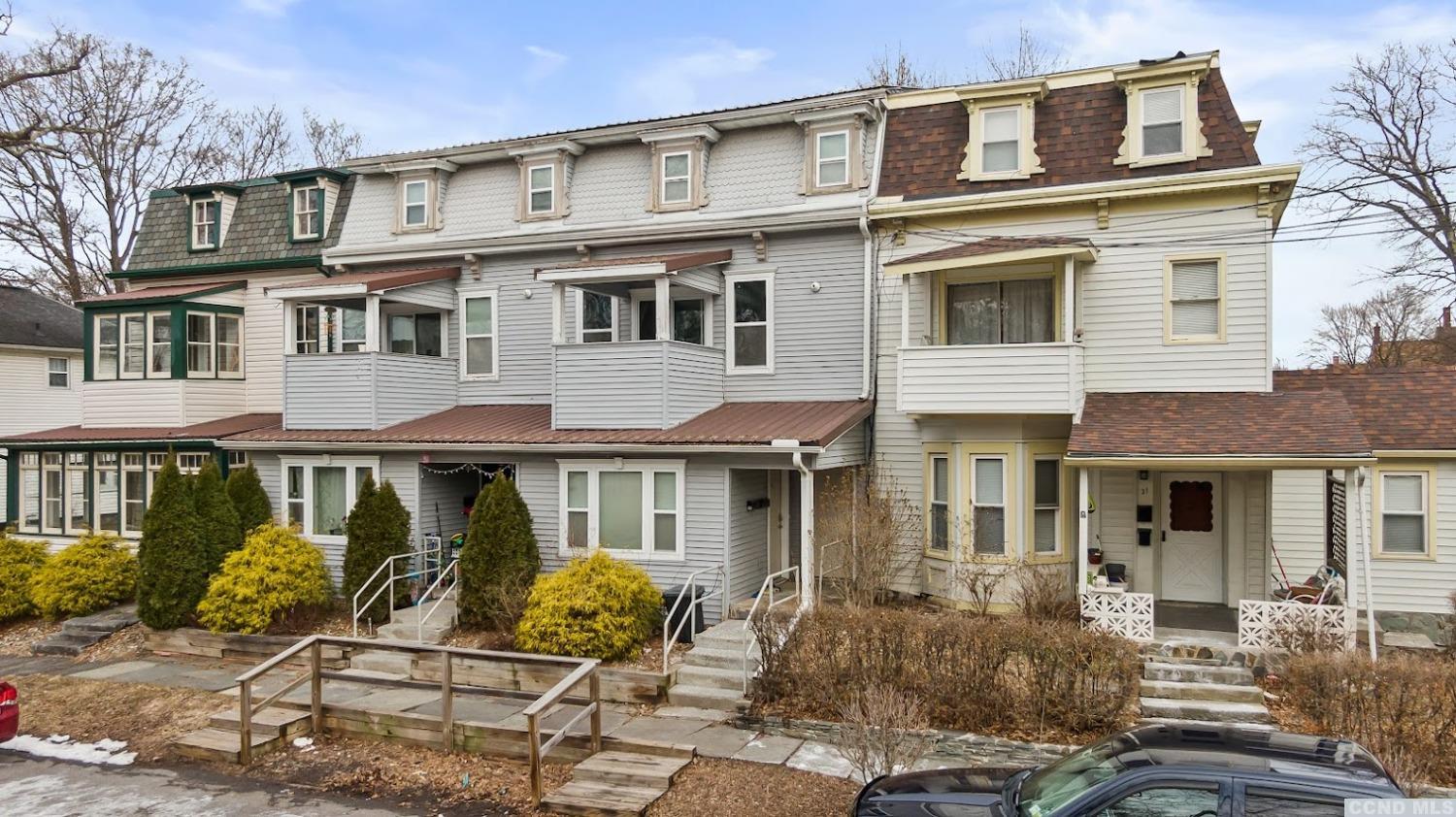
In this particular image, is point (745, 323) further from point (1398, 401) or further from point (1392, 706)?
point (1392, 706)

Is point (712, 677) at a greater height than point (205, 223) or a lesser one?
lesser

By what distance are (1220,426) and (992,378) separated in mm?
2997

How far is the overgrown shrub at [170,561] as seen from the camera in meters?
15.2

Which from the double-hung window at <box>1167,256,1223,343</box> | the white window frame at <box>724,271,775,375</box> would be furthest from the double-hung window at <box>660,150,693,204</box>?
the double-hung window at <box>1167,256,1223,343</box>

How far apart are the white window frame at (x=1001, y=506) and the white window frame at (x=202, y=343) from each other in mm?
15287

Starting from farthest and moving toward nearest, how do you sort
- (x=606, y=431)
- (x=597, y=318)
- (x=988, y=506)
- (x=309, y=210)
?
(x=309, y=210)
(x=597, y=318)
(x=606, y=431)
(x=988, y=506)

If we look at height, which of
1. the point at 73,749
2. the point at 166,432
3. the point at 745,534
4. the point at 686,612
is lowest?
the point at 73,749

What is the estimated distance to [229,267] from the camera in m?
20.2

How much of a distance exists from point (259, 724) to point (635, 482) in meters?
6.18

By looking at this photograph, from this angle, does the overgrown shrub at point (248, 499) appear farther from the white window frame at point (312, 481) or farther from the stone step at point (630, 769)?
the stone step at point (630, 769)

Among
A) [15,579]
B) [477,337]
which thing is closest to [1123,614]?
[477,337]

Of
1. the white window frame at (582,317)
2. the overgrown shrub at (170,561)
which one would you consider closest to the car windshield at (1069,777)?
the white window frame at (582,317)

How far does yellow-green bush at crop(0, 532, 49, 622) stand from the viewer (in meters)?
17.1

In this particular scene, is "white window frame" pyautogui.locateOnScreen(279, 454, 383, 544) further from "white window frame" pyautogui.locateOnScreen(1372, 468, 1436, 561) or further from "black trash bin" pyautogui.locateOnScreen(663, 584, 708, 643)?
"white window frame" pyautogui.locateOnScreen(1372, 468, 1436, 561)
